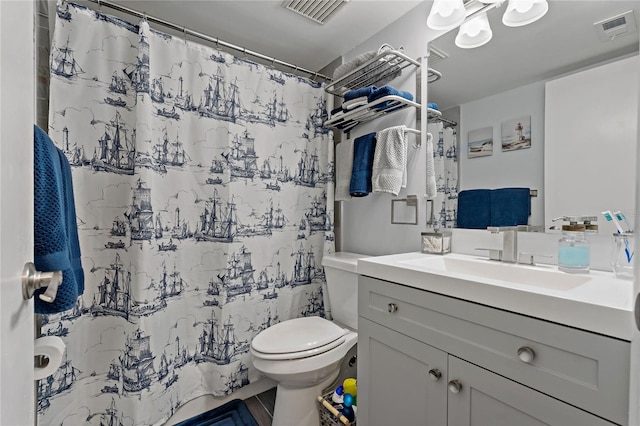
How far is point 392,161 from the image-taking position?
1.48 meters

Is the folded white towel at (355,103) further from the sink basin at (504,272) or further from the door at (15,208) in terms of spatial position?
the door at (15,208)

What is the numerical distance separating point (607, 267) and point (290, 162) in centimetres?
155

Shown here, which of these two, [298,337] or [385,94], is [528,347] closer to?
[298,337]

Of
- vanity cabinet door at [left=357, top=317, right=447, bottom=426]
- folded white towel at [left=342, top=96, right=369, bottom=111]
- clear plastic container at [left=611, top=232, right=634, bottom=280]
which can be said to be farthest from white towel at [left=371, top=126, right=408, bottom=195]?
clear plastic container at [left=611, top=232, right=634, bottom=280]

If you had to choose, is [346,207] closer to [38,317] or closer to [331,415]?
[331,415]

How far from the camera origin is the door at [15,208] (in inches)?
15.1

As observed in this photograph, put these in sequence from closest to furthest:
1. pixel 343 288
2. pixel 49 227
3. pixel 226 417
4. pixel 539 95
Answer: pixel 49 227 < pixel 539 95 < pixel 226 417 < pixel 343 288

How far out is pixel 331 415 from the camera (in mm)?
1329

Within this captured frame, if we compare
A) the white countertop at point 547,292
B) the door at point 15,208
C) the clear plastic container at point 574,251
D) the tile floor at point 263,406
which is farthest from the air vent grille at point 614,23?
the tile floor at point 263,406

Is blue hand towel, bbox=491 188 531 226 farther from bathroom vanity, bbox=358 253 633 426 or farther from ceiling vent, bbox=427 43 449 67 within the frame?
ceiling vent, bbox=427 43 449 67

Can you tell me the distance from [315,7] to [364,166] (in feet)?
2.92

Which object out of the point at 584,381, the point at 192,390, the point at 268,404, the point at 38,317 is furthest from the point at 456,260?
the point at 38,317

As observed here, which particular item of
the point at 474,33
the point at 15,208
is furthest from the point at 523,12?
the point at 15,208

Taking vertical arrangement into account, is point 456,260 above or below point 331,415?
above
